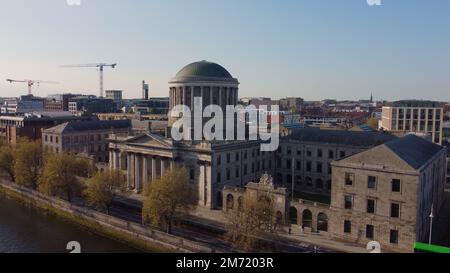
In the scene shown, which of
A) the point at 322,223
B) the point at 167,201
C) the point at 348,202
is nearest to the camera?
the point at 348,202

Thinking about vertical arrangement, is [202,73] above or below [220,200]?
above

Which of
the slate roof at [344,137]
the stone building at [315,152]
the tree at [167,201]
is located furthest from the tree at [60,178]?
the slate roof at [344,137]

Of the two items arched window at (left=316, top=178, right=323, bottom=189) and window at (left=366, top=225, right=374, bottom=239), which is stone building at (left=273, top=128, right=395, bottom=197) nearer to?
arched window at (left=316, top=178, right=323, bottom=189)

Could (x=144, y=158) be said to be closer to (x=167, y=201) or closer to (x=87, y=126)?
(x=167, y=201)

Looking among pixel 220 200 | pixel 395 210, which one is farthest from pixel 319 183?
pixel 395 210

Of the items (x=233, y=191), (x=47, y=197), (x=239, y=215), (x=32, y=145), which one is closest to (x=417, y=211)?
(x=239, y=215)

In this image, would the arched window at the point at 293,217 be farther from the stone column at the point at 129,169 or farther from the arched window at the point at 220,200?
the stone column at the point at 129,169
